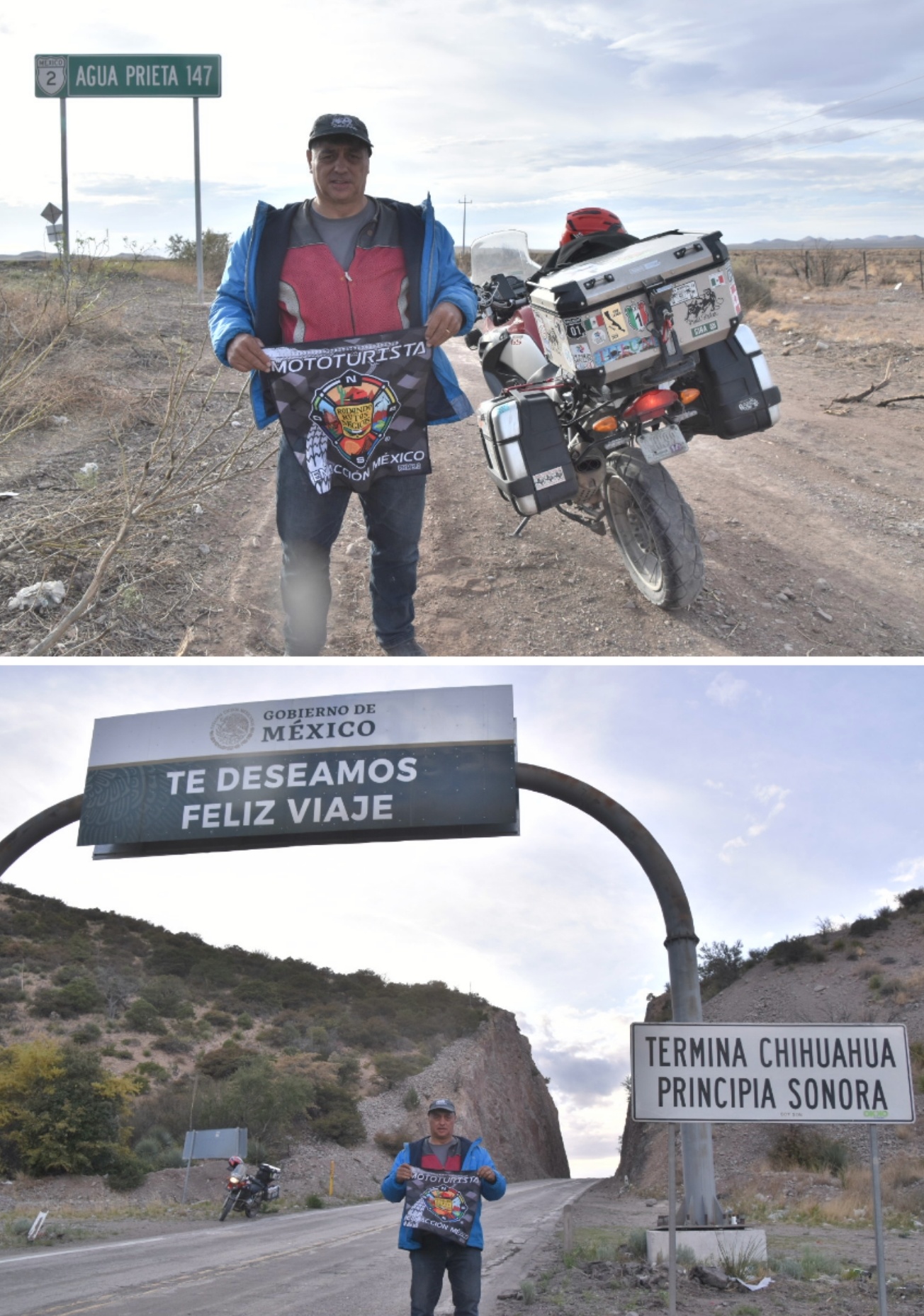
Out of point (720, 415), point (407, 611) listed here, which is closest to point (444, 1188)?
point (407, 611)

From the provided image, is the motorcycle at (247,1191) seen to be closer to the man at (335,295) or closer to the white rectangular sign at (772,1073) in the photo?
the white rectangular sign at (772,1073)

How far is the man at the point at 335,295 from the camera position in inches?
201

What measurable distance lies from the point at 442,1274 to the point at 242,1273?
6.93 meters

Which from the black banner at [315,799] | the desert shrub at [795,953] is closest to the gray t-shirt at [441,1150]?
the black banner at [315,799]

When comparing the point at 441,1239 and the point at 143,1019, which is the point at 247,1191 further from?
the point at 143,1019

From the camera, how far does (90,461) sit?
10914 millimetres

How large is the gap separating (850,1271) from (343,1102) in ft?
110

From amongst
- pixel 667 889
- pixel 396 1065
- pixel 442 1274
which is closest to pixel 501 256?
pixel 667 889

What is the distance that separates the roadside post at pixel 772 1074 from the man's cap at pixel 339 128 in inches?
179

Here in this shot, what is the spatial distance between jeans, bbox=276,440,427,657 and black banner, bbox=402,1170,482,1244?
2.96m

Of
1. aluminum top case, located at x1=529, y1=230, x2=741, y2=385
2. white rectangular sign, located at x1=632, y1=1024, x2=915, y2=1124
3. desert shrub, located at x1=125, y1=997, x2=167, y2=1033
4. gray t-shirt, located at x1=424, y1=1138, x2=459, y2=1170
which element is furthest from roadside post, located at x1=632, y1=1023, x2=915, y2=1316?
desert shrub, located at x1=125, y1=997, x2=167, y2=1033

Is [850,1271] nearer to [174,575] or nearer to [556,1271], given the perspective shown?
[556,1271]

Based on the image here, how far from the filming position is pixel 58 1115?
2572 centimetres

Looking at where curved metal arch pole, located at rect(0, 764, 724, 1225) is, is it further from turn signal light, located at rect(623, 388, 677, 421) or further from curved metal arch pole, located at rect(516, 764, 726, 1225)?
turn signal light, located at rect(623, 388, 677, 421)
